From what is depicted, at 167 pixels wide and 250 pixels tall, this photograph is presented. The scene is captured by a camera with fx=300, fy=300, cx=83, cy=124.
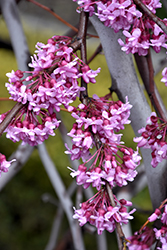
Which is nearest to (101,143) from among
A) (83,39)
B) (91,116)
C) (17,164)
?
(91,116)

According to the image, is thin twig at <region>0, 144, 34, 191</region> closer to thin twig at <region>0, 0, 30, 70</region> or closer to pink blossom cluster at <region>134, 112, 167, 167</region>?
thin twig at <region>0, 0, 30, 70</region>

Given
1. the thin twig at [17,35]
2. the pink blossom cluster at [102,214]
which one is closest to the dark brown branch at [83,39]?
the pink blossom cluster at [102,214]

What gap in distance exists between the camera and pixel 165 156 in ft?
1.24

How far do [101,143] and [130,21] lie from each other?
5.8 inches

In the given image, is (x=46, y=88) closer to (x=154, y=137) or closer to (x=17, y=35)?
(x=154, y=137)

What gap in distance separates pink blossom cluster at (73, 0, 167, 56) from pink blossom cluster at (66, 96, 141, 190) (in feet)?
0.27

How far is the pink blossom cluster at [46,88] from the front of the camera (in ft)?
1.05

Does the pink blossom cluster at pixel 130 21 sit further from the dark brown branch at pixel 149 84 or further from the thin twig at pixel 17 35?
the thin twig at pixel 17 35

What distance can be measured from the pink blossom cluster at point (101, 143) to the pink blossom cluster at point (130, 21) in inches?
3.3

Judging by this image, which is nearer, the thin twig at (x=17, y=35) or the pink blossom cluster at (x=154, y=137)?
the pink blossom cluster at (x=154, y=137)

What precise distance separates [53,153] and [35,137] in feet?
5.79

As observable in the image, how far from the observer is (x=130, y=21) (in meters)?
0.35

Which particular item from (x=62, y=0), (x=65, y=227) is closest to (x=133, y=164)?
(x=65, y=227)

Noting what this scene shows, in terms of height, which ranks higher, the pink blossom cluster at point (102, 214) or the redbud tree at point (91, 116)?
the redbud tree at point (91, 116)
